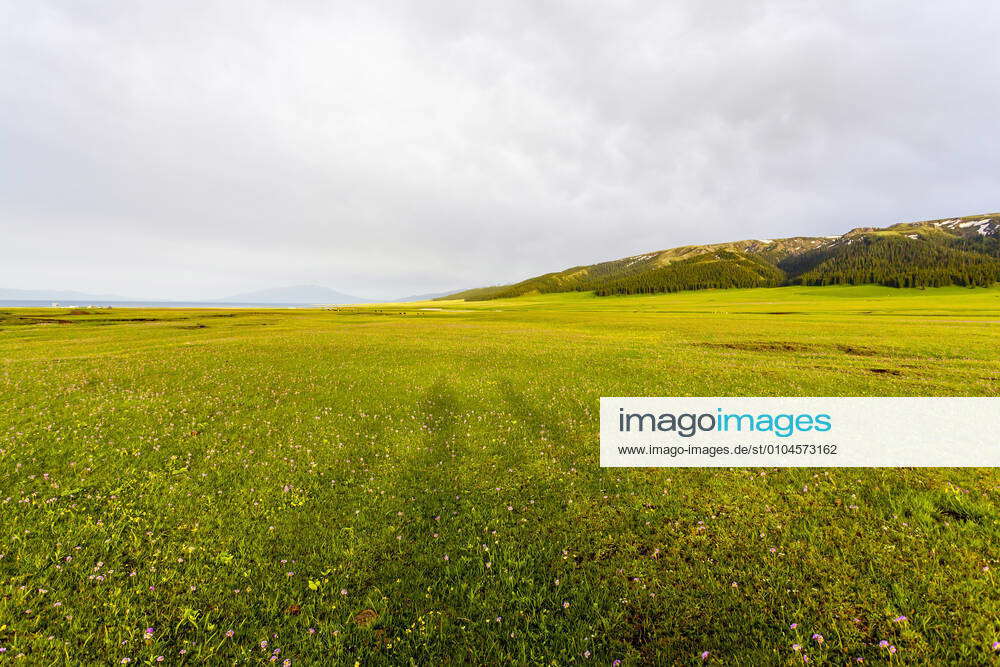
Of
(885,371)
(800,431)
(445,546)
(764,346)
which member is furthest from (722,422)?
(764,346)

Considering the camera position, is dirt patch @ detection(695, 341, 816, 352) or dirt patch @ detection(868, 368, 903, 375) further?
dirt patch @ detection(695, 341, 816, 352)

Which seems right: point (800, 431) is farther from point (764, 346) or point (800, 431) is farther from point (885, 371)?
point (764, 346)

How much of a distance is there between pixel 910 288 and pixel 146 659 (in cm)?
24549

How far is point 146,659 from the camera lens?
5047mm

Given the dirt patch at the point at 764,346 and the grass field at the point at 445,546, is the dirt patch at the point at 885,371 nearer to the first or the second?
the dirt patch at the point at 764,346

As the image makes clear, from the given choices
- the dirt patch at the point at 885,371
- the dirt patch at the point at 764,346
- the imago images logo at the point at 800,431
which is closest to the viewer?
the imago images logo at the point at 800,431

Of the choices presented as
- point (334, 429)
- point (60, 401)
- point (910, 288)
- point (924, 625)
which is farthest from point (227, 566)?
point (910, 288)

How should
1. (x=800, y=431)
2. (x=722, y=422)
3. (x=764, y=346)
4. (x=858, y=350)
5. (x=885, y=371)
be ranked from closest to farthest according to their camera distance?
(x=800, y=431)
(x=722, y=422)
(x=885, y=371)
(x=858, y=350)
(x=764, y=346)

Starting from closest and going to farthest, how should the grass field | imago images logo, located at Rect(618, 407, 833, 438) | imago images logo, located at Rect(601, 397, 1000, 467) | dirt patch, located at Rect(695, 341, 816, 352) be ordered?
the grass field → imago images logo, located at Rect(601, 397, 1000, 467) → imago images logo, located at Rect(618, 407, 833, 438) → dirt patch, located at Rect(695, 341, 816, 352)

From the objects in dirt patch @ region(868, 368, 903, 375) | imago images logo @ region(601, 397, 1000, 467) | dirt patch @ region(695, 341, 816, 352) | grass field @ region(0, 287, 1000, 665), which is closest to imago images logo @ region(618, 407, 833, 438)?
imago images logo @ region(601, 397, 1000, 467)

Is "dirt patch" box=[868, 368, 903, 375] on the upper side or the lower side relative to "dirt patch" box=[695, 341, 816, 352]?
lower

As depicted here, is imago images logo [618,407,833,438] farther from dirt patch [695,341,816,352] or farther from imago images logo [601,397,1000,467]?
dirt patch [695,341,816,352]

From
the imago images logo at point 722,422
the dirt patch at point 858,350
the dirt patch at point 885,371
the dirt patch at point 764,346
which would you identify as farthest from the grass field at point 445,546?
the dirt patch at point 858,350

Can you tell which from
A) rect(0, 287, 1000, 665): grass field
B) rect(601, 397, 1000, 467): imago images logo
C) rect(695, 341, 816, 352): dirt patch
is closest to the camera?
rect(0, 287, 1000, 665): grass field
